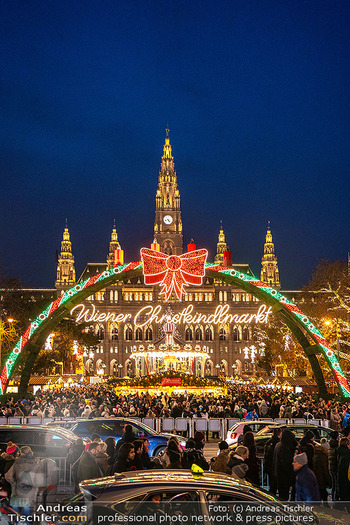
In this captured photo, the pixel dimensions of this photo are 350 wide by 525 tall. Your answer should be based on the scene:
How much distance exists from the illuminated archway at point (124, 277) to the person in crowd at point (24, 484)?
1786 cm

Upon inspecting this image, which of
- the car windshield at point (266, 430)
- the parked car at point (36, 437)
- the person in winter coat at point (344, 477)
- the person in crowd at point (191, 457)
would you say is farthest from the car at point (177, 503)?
the car windshield at point (266, 430)

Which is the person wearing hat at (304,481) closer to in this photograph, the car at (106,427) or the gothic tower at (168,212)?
the car at (106,427)

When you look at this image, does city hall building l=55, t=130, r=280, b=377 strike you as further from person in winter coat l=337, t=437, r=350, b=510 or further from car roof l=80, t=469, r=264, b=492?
car roof l=80, t=469, r=264, b=492

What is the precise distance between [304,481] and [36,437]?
20.8 ft

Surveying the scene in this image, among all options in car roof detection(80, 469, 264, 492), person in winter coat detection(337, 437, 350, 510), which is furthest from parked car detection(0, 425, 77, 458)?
car roof detection(80, 469, 264, 492)

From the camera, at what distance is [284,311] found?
26.0m

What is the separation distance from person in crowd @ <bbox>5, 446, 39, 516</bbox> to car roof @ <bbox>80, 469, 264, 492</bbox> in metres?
2.44

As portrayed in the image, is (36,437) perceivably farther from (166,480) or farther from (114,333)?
(114,333)

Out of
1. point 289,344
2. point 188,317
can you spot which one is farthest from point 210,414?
point 289,344

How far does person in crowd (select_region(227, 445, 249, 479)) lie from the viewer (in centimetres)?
871

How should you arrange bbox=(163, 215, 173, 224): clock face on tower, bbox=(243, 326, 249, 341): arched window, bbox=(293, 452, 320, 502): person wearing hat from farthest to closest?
bbox=(163, 215, 173, 224): clock face on tower, bbox=(243, 326, 249, 341): arched window, bbox=(293, 452, 320, 502): person wearing hat

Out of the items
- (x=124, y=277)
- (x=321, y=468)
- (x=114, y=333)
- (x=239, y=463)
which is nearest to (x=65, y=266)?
(x=114, y=333)

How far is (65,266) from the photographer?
120 metres

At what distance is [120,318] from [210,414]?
9.15 metres
